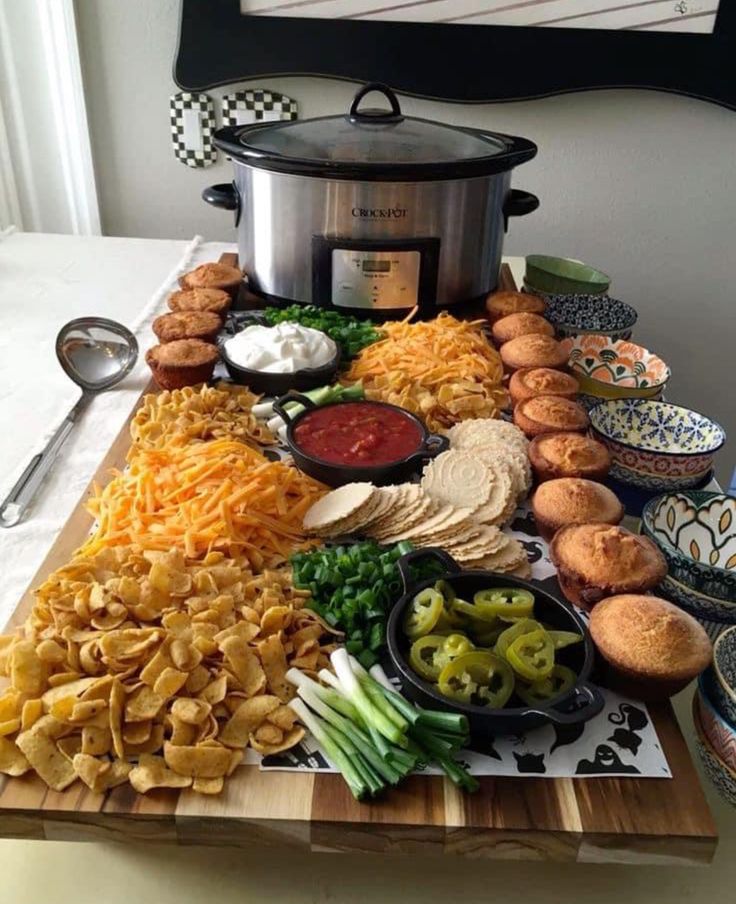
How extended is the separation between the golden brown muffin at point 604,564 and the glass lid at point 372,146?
973 mm

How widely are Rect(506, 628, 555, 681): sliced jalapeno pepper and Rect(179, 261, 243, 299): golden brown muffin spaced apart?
1341mm

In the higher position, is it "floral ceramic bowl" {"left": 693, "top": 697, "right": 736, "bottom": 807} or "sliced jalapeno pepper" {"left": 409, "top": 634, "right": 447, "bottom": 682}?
"sliced jalapeno pepper" {"left": 409, "top": 634, "right": 447, "bottom": 682}

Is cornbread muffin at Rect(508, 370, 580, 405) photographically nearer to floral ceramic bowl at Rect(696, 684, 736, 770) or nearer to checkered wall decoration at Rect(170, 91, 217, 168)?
floral ceramic bowl at Rect(696, 684, 736, 770)

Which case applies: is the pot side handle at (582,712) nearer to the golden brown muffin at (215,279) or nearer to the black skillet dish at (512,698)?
the black skillet dish at (512,698)

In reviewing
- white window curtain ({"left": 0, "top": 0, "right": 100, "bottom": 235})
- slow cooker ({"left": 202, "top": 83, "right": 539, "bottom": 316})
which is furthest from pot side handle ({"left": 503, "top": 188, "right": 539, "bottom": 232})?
white window curtain ({"left": 0, "top": 0, "right": 100, "bottom": 235})

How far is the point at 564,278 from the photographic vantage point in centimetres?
223

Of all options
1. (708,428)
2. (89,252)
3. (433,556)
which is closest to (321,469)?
(433,556)

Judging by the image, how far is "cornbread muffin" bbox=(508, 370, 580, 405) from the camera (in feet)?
5.19

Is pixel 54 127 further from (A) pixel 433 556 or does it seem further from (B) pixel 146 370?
(A) pixel 433 556

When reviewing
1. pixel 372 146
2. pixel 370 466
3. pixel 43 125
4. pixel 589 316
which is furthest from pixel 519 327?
pixel 43 125

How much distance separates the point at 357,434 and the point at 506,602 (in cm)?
50

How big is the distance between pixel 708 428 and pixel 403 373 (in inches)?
22.9

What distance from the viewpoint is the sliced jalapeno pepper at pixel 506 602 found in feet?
3.28

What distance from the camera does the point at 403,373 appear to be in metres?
1.66
